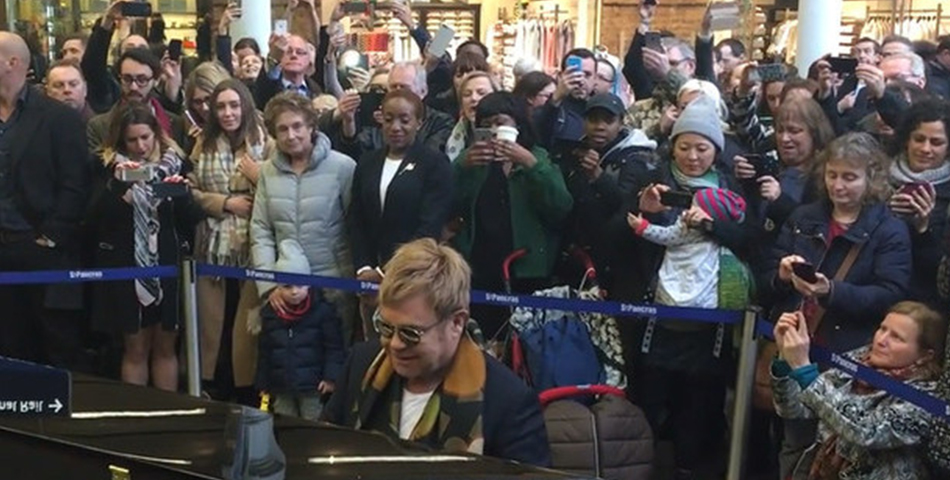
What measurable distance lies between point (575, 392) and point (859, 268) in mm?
1076

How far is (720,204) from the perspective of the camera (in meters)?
4.57

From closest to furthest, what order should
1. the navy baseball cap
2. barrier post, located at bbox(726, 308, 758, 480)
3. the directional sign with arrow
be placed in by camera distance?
the directional sign with arrow < barrier post, located at bbox(726, 308, 758, 480) < the navy baseball cap

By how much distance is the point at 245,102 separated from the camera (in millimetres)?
5512

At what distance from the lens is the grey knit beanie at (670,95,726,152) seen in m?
4.68

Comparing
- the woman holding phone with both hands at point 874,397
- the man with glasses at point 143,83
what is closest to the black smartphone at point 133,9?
the man with glasses at point 143,83

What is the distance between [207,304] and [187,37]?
337 inches

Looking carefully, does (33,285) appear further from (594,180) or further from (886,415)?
(886,415)

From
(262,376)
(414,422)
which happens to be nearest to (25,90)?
(262,376)

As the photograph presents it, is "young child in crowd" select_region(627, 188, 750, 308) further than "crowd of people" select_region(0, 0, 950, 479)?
Yes

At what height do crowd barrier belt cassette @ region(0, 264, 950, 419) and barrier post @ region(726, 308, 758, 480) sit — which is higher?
crowd barrier belt cassette @ region(0, 264, 950, 419)

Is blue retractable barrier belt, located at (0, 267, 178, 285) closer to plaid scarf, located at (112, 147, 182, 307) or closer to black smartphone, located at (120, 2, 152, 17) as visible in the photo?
plaid scarf, located at (112, 147, 182, 307)

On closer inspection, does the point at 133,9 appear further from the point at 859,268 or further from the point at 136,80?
the point at 859,268

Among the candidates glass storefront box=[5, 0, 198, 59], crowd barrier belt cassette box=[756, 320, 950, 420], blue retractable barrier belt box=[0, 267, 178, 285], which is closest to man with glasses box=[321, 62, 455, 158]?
blue retractable barrier belt box=[0, 267, 178, 285]

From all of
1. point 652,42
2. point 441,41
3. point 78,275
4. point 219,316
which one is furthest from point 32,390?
point 652,42
